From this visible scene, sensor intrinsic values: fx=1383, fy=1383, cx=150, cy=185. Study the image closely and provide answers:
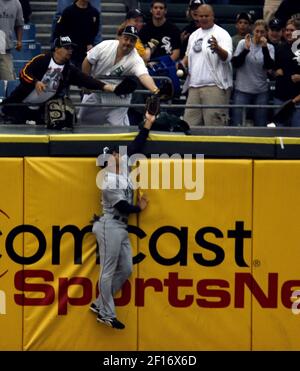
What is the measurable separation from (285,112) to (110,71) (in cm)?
181

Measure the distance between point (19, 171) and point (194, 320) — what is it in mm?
2076

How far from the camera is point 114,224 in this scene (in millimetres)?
12242

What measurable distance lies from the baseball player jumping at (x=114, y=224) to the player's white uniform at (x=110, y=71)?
1511 millimetres

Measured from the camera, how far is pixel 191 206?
1244cm

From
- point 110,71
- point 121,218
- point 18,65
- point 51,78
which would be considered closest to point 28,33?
point 18,65

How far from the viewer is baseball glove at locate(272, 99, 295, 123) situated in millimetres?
13789

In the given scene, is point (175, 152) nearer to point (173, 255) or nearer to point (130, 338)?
point (173, 255)

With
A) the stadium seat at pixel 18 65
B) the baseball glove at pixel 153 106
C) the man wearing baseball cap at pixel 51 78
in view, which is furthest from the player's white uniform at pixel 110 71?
the stadium seat at pixel 18 65

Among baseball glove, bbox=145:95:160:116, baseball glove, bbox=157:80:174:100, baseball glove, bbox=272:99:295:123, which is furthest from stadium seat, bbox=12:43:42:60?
baseball glove, bbox=145:95:160:116

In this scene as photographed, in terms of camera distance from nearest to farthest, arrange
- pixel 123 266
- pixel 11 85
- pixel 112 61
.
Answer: pixel 123 266 → pixel 112 61 → pixel 11 85

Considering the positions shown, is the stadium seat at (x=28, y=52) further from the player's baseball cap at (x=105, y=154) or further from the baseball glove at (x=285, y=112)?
the player's baseball cap at (x=105, y=154)

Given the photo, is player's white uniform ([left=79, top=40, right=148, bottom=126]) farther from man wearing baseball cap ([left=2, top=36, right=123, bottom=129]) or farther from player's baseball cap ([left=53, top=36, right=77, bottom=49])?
player's baseball cap ([left=53, top=36, right=77, bottom=49])

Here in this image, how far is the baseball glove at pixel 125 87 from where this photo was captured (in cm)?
1327

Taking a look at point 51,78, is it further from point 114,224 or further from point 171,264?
point 171,264
